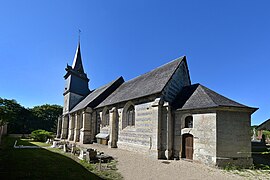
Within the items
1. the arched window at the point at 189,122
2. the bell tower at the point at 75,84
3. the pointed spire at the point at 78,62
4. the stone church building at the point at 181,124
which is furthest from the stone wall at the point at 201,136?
the pointed spire at the point at 78,62

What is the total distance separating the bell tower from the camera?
31.6 metres

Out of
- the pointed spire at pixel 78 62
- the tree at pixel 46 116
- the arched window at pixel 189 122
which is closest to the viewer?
the arched window at pixel 189 122

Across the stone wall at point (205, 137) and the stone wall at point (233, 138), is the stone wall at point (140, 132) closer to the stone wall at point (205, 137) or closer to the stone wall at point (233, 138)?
the stone wall at point (205, 137)

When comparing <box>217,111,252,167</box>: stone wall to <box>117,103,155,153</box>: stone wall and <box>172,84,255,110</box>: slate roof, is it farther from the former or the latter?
<box>117,103,155,153</box>: stone wall

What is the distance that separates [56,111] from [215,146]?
50.3 m

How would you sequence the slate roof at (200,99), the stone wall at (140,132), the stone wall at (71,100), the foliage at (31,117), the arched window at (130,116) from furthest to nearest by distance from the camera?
the foliage at (31,117)
the stone wall at (71,100)
the arched window at (130,116)
the stone wall at (140,132)
the slate roof at (200,99)

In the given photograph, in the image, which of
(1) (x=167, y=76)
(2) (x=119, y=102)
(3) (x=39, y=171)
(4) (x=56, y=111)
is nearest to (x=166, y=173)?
(3) (x=39, y=171)

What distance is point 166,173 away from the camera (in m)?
8.09

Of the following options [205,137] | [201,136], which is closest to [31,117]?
[201,136]

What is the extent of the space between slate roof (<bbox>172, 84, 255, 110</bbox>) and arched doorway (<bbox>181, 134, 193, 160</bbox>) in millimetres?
Result: 2027

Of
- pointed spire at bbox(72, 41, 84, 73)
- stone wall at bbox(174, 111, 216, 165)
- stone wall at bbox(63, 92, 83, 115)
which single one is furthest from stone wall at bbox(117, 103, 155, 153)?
pointed spire at bbox(72, 41, 84, 73)

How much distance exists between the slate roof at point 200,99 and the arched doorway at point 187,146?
2.03 metres

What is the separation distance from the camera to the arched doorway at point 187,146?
11.4m

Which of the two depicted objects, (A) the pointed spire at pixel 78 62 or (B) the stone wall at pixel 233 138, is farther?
(A) the pointed spire at pixel 78 62
